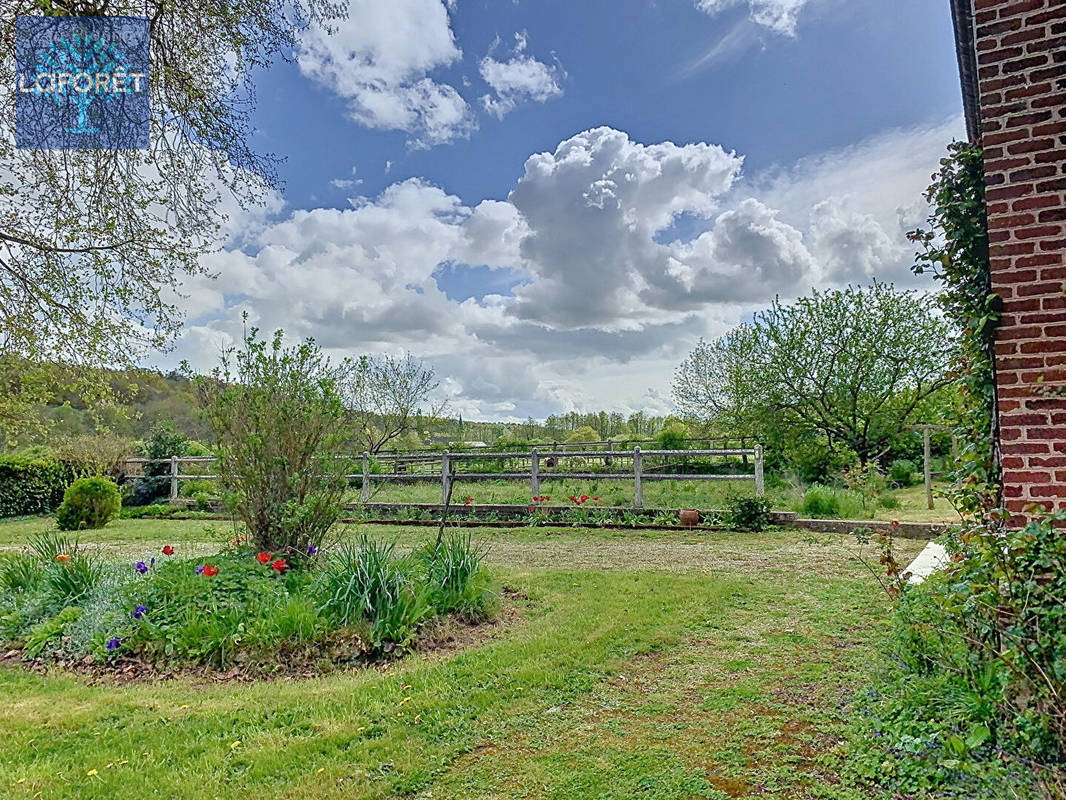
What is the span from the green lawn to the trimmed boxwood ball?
986cm

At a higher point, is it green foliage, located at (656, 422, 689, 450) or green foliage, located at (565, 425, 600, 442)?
green foliage, located at (565, 425, 600, 442)

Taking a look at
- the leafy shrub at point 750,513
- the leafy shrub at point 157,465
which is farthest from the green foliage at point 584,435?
the leafy shrub at point 157,465

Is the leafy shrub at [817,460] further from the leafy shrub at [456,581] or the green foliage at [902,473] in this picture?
the leafy shrub at [456,581]

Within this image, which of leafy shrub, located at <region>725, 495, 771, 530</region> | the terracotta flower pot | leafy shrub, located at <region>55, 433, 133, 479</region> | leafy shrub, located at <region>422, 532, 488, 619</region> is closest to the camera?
leafy shrub, located at <region>422, 532, 488, 619</region>

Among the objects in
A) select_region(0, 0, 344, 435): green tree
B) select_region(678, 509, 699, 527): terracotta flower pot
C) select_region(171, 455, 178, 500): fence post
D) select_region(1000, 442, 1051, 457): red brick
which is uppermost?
select_region(0, 0, 344, 435): green tree

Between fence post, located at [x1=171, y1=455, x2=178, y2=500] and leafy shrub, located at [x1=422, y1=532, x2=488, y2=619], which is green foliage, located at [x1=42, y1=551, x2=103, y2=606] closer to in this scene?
leafy shrub, located at [x1=422, y1=532, x2=488, y2=619]

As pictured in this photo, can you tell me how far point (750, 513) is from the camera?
9.93m

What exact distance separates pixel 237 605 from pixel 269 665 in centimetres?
71

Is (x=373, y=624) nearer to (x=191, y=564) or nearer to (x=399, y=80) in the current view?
(x=191, y=564)

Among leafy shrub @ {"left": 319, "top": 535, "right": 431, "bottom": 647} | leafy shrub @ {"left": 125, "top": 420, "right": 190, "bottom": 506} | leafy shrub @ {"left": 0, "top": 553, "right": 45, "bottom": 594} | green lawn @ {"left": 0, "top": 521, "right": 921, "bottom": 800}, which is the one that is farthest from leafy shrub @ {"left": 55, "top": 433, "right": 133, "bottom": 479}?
leafy shrub @ {"left": 319, "top": 535, "right": 431, "bottom": 647}

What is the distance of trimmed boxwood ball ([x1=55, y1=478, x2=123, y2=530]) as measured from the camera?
40.2 ft

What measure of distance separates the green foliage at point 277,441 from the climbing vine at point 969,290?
4.94m

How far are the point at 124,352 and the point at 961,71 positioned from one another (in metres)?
9.07

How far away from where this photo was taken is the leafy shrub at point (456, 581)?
4910 mm
